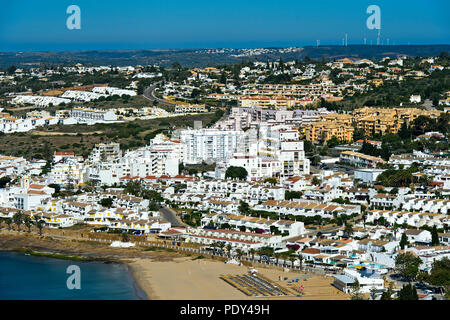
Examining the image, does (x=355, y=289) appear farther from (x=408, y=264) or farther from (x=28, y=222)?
(x=28, y=222)

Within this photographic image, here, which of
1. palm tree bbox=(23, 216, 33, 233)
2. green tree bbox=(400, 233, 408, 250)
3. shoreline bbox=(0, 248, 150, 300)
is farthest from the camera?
palm tree bbox=(23, 216, 33, 233)

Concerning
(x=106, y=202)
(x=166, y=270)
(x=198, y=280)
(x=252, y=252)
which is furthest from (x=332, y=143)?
(x=198, y=280)

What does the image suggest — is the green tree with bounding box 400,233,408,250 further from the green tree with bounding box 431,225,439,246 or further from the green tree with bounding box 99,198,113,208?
the green tree with bounding box 99,198,113,208

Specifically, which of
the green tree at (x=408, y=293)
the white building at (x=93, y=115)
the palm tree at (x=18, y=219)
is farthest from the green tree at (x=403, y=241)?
the white building at (x=93, y=115)

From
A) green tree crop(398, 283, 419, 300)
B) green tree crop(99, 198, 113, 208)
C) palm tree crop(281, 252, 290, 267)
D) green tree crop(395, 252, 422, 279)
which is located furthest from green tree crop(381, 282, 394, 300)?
green tree crop(99, 198, 113, 208)

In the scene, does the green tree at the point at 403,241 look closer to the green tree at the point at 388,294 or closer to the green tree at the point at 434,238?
the green tree at the point at 434,238

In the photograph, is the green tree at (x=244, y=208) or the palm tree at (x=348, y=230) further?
the green tree at (x=244, y=208)
